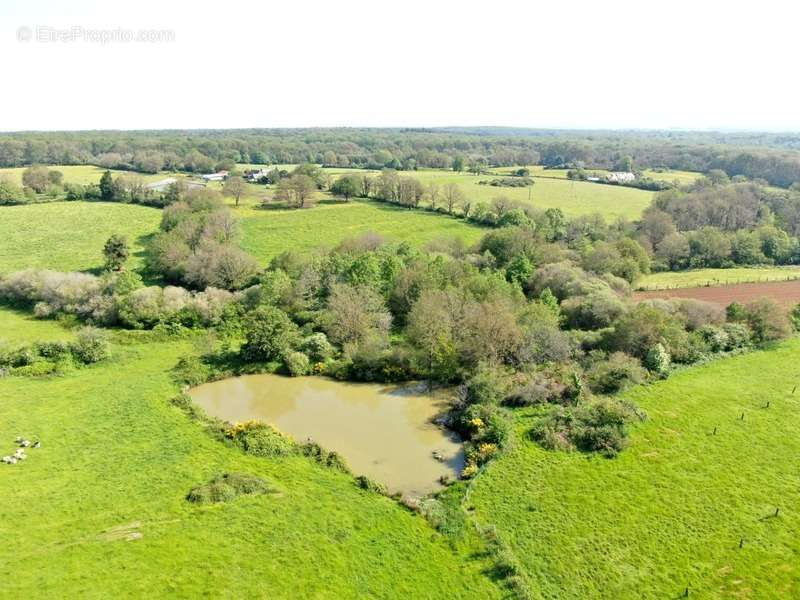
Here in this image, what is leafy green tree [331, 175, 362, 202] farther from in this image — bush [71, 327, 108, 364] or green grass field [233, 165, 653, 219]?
bush [71, 327, 108, 364]

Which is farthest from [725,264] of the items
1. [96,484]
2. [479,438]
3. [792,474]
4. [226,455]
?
[96,484]

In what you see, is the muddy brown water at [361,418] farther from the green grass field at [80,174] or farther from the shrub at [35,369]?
the green grass field at [80,174]

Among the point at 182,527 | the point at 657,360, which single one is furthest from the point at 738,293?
the point at 182,527

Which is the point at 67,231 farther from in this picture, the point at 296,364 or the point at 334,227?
the point at 296,364

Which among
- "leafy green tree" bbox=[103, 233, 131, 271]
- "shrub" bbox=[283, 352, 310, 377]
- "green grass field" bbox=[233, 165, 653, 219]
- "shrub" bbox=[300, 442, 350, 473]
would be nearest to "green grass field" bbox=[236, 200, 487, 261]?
"green grass field" bbox=[233, 165, 653, 219]

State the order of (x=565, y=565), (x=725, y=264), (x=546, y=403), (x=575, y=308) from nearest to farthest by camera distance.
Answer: (x=565, y=565) < (x=546, y=403) < (x=575, y=308) < (x=725, y=264)

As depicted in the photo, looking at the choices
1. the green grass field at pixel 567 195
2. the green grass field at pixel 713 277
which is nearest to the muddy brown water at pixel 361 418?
the green grass field at pixel 713 277

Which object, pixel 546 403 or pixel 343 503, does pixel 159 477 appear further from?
pixel 546 403
